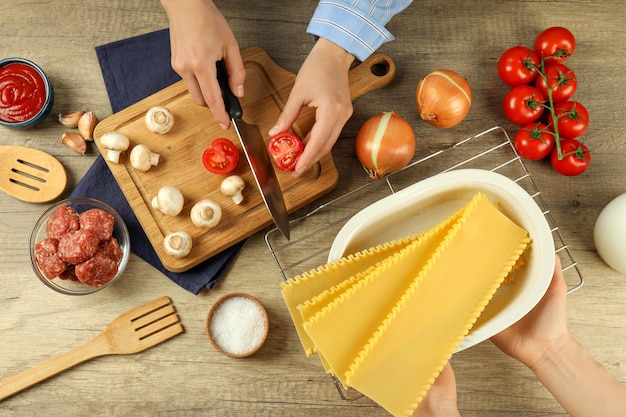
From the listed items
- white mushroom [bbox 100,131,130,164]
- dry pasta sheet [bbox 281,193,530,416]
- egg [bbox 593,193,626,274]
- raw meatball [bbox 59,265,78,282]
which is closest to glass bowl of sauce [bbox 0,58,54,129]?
white mushroom [bbox 100,131,130,164]

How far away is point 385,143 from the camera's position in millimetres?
1514

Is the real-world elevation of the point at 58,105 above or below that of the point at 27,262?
above

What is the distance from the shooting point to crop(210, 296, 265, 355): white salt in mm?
1542

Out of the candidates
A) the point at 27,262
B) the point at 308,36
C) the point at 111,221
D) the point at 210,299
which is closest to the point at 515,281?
the point at 210,299

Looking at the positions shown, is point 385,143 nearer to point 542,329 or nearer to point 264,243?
point 264,243

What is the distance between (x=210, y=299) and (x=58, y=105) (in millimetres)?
789

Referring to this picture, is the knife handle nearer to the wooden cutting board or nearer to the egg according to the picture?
the wooden cutting board

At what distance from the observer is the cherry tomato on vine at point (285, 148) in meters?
1.51

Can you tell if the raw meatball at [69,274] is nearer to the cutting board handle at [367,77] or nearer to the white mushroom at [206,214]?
the white mushroom at [206,214]

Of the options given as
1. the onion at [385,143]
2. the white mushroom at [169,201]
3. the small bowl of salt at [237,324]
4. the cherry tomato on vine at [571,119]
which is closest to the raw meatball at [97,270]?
the white mushroom at [169,201]

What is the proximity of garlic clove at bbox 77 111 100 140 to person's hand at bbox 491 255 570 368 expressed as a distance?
1.35 meters

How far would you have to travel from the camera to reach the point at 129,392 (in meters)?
1.58

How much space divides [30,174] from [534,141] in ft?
5.05

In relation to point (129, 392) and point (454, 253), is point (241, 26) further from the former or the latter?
point (129, 392)
